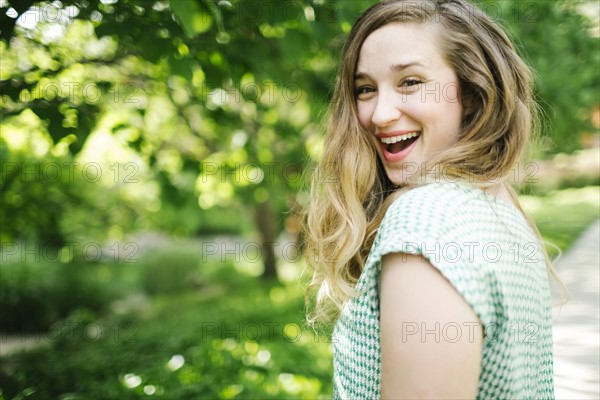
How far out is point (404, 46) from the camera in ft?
4.40

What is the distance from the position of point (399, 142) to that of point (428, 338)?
0.65m

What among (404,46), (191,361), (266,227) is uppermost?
(404,46)

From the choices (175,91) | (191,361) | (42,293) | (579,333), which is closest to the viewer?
(579,333)

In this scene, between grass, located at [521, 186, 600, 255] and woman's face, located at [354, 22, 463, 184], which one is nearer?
woman's face, located at [354, 22, 463, 184]

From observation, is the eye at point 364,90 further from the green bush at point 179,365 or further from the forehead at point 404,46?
the green bush at point 179,365

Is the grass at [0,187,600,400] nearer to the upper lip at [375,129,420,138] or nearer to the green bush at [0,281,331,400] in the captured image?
the green bush at [0,281,331,400]

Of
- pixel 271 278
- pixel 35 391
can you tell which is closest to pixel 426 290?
pixel 35 391

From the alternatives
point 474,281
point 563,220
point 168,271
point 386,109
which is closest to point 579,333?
point 386,109

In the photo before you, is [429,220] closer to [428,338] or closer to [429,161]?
[428,338]

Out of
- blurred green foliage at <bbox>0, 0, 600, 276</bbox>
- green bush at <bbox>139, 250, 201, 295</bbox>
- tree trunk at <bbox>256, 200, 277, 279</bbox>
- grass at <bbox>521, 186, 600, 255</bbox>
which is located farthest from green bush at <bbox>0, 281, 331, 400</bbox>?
green bush at <bbox>139, 250, 201, 295</bbox>

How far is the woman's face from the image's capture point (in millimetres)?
1322

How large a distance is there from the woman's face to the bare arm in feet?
1.59

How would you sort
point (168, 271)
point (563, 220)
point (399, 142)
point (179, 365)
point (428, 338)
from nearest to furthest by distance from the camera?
point (428, 338) → point (399, 142) → point (179, 365) → point (563, 220) → point (168, 271)

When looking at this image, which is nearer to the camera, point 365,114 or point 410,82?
point 410,82
